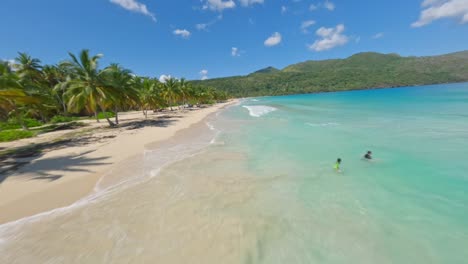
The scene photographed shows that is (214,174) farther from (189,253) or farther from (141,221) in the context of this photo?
(189,253)

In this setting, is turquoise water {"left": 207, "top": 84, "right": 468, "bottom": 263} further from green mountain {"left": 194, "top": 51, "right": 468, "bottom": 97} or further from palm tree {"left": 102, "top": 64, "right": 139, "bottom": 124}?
green mountain {"left": 194, "top": 51, "right": 468, "bottom": 97}

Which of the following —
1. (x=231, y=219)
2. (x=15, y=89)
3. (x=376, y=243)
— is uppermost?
(x=15, y=89)

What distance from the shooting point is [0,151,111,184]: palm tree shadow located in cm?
658

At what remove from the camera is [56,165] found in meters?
7.58

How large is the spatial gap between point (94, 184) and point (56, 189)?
3.19ft

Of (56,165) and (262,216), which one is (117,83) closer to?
(56,165)

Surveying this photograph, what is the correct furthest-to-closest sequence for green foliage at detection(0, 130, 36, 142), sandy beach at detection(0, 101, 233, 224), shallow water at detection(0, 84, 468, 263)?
green foliage at detection(0, 130, 36, 142) < sandy beach at detection(0, 101, 233, 224) < shallow water at detection(0, 84, 468, 263)

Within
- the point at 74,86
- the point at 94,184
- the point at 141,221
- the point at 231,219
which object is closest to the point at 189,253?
the point at 231,219

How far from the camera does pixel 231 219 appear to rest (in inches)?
172

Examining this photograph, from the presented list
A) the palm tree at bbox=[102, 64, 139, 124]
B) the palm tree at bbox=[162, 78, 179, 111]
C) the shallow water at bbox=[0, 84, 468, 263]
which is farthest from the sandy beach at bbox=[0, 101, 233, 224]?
the palm tree at bbox=[162, 78, 179, 111]

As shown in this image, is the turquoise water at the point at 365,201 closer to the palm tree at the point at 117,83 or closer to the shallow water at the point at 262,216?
the shallow water at the point at 262,216

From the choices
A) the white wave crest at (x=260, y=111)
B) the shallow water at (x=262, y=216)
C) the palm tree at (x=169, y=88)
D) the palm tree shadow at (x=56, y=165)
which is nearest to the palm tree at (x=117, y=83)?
the palm tree shadow at (x=56, y=165)

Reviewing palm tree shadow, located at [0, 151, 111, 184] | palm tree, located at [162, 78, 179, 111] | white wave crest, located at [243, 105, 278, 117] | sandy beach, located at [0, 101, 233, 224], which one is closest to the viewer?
sandy beach, located at [0, 101, 233, 224]

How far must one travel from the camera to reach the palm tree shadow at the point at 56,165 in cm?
658
